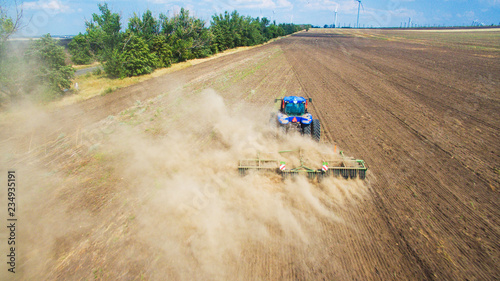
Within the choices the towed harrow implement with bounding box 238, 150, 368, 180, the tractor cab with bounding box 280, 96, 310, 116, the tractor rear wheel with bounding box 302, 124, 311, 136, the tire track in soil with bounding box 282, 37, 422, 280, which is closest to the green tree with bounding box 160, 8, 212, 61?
the tire track in soil with bounding box 282, 37, 422, 280

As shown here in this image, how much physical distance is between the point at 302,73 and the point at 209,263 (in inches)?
1036

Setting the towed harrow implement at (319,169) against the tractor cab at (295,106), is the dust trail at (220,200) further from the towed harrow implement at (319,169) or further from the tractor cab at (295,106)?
the tractor cab at (295,106)

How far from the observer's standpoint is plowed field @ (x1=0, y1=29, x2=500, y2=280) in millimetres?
5758

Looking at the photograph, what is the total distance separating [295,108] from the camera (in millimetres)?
10812

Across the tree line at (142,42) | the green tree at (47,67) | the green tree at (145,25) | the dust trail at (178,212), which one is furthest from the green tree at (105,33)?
the dust trail at (178,212)

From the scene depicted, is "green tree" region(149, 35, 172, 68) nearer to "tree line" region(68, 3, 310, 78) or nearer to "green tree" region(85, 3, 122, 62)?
"tree line" region(68, 3, 310, 78)

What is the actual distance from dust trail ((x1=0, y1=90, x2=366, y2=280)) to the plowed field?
0.04 metres

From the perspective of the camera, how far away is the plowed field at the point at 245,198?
576 cm

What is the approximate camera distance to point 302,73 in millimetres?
28625

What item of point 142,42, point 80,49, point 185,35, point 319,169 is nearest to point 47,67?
point 142,42

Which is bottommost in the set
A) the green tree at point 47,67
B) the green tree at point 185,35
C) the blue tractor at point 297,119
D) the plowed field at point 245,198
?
the plowed field at point 245,198

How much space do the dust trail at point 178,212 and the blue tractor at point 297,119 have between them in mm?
377

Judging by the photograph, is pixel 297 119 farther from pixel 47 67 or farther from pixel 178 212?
pixel 47 67

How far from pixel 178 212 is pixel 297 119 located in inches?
242
